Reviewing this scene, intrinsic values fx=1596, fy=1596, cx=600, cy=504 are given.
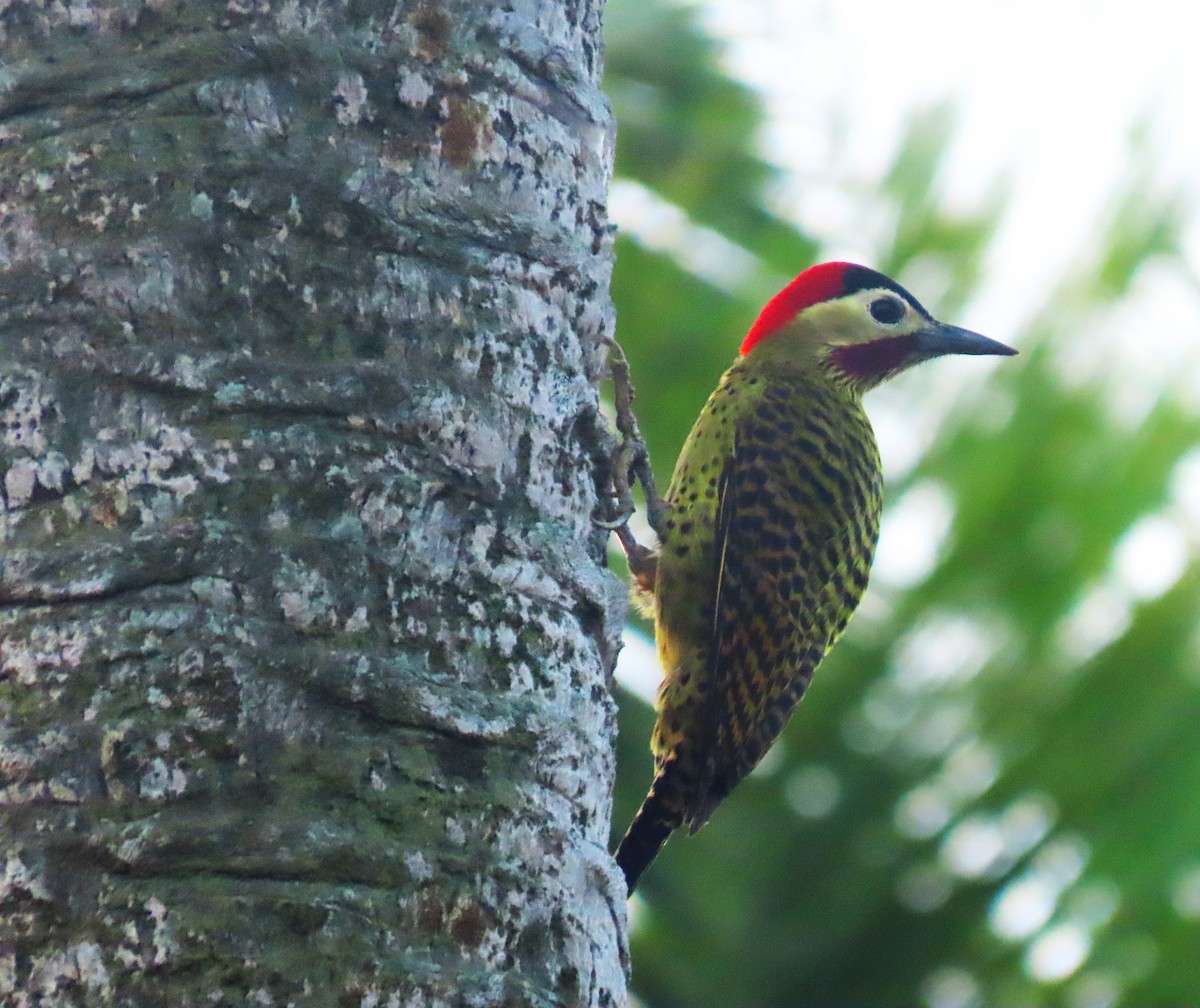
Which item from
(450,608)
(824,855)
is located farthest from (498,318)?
(824,855)

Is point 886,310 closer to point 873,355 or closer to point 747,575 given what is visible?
point 873,355

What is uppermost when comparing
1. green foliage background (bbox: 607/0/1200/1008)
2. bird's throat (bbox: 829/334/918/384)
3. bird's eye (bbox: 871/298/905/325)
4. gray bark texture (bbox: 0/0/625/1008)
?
gray bark texture (bbox: 0/0/625/1008)

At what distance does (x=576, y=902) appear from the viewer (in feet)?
5.59

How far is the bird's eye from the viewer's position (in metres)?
4.40

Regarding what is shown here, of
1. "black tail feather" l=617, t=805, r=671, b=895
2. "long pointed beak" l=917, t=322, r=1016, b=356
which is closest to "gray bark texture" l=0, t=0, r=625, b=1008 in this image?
"black tail feather" l=617, t=805, r=671, b=895

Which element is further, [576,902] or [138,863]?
[576,902]

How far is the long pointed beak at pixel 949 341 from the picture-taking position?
4402 millimetres

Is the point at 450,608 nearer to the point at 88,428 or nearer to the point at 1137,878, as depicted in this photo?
the point at 88,428

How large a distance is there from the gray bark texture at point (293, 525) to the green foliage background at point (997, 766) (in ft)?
8.97

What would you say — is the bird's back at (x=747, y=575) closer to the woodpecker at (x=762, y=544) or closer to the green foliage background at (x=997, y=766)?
the woodpecker at (x=762, y=544)

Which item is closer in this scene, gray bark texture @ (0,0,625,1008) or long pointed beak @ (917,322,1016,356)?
gray bark texture @ (0,0,625,1008)

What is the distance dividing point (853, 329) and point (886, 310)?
11 centimetres

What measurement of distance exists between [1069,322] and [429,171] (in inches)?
139

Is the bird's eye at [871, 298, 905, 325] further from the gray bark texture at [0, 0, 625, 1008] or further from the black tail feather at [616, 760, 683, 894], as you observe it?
the gray bark texture at [0, 0, 625, 1008]
